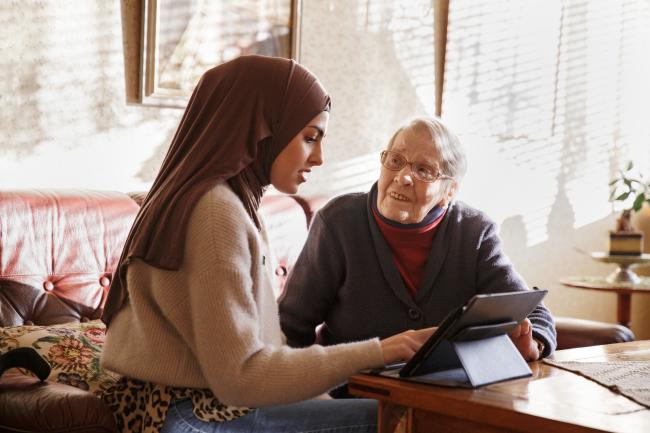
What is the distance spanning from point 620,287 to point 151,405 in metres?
2.80

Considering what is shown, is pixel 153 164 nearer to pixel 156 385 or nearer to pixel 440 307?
pixel 440 307

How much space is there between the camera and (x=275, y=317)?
177 cm

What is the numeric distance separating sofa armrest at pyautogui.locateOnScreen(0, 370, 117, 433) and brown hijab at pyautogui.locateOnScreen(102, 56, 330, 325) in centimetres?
16

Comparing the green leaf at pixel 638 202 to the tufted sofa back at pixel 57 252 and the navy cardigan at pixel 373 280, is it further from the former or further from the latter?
the tufted sofa back at pixel 57 252

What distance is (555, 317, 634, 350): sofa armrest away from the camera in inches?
110

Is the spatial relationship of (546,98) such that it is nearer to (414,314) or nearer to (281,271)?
(281,271)

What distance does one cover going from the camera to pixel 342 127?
12.4 ft

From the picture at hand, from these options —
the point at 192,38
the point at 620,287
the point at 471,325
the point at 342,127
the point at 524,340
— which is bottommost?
the point at 620,287

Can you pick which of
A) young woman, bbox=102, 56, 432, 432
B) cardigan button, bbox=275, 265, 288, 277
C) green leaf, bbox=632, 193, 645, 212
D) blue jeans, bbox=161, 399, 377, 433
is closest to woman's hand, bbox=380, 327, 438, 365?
young woman, bbox=102, 56, 432, 432

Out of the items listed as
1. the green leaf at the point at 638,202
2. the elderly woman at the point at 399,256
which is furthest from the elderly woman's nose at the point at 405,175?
the green leaf at the point at 638,202

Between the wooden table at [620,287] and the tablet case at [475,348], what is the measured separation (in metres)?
2.40

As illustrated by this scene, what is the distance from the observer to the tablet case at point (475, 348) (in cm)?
149

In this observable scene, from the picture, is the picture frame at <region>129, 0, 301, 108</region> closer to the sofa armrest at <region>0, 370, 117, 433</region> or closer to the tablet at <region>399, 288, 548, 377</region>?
the sofa armrest at <region>0, 370, 117, 433</region>

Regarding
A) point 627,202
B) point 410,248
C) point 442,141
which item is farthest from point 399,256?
point 627,202
